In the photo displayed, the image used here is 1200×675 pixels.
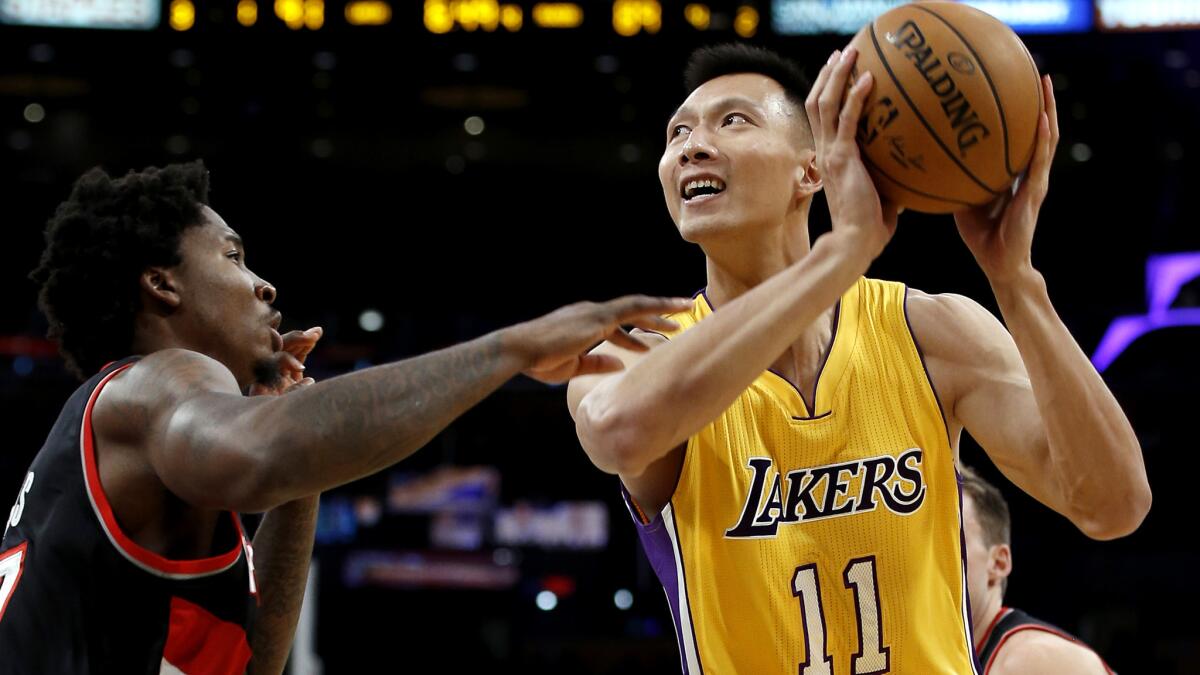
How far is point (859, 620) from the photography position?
2.79 m

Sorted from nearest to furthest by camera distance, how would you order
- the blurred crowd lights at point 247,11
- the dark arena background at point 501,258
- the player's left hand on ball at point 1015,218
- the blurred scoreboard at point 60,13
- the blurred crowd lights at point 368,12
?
the player's left hand on ball at point 1015,218
the blurred crowd lights at point 368,12
the blurred crowd lights at point 247,11
the blurred scoreboard at point 60,13
the dark arena background at point 501,258

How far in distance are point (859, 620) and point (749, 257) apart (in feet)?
2.96

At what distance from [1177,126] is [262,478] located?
15.8m

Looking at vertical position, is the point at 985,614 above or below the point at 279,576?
below

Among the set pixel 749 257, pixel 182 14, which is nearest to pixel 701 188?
pixel 749 257

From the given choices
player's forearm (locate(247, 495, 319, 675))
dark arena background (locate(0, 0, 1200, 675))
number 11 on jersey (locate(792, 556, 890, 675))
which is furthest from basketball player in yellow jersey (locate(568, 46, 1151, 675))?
dark arena background (locate(0, 0, 1200, 675))

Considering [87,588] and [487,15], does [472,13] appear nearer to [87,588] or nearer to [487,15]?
[487,15]

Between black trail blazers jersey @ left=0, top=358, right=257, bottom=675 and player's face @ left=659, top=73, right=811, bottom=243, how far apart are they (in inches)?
51.2

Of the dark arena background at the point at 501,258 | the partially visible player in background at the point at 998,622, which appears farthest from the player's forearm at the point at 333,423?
the dark arena background at the point at 501,258

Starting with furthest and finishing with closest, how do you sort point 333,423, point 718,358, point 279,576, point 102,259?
point 279,576, point 102,259, point 718,358, point 333,423

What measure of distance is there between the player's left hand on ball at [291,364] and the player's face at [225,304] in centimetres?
9

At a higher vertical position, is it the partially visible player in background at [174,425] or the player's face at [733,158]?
the player's face at [733,158]

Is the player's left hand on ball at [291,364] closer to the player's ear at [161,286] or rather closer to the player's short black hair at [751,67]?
the player's ear at [161,286]

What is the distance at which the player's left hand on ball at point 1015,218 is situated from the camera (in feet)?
8.81
